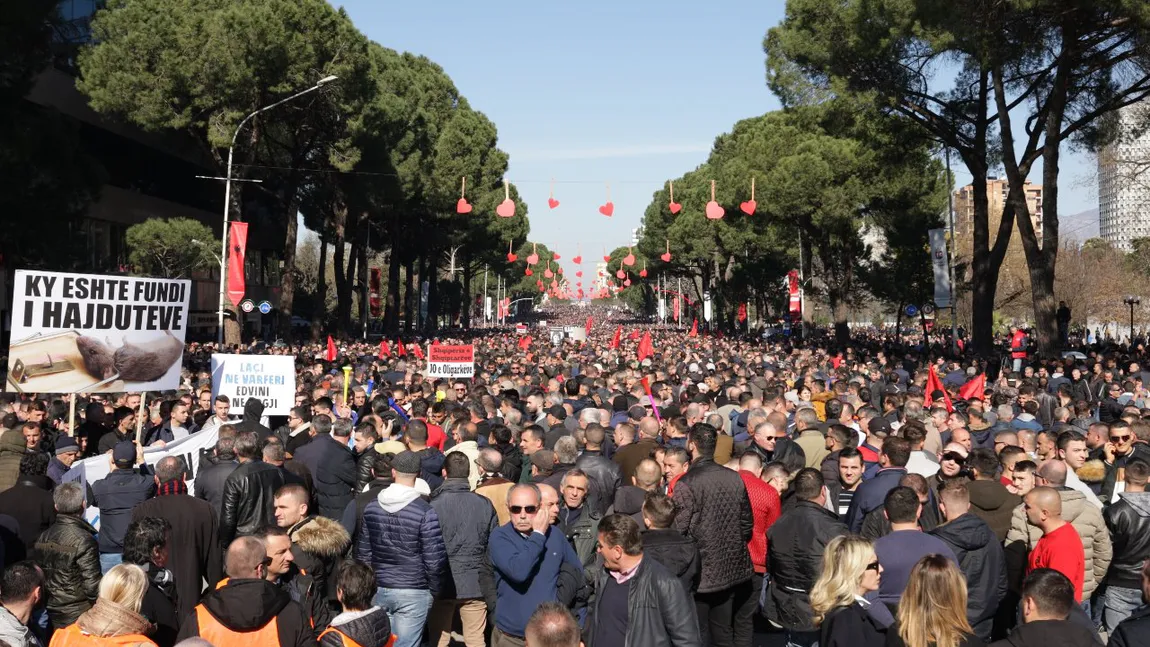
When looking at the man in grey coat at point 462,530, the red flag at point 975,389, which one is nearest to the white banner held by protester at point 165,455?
the man in grey coat at point 462,530

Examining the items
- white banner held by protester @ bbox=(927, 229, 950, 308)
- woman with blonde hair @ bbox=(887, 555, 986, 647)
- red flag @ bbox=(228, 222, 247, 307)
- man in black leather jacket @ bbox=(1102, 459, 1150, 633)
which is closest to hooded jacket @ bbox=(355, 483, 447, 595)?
woman with blonde hair @ bbox=(887, 555, 986, 647)

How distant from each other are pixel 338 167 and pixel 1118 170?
25.6m

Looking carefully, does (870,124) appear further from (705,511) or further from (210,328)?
(210,328)

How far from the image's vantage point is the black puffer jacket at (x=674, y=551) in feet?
20.2

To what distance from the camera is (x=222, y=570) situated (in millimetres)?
7348

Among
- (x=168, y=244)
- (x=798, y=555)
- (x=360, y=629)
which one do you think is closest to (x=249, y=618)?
(x=360, y=629)

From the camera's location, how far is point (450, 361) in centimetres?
1969

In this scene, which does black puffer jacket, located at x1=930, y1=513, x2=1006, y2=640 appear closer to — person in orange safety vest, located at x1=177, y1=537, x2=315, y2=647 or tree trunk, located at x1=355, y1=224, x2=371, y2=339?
person in orange safety vest, located at x1=177, y1=537, x2=315, y2=647

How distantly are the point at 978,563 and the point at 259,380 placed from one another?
874 centimetres

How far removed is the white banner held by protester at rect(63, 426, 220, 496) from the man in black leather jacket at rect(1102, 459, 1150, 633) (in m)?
6.13

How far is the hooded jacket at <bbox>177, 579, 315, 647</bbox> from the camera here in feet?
16.2

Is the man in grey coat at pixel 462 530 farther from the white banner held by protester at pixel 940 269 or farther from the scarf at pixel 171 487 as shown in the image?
the white banner held by protester at pixel 940 269

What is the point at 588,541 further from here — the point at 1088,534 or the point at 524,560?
the point at 1088,534

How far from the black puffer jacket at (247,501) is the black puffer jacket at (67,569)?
1.27m
